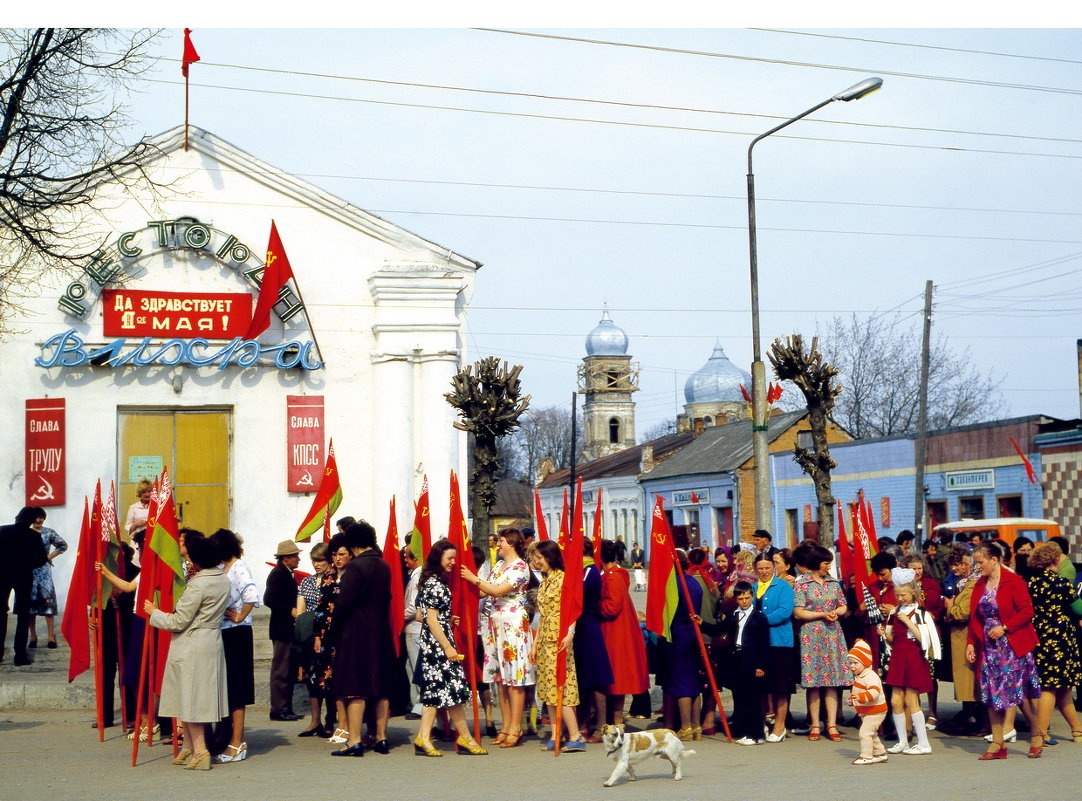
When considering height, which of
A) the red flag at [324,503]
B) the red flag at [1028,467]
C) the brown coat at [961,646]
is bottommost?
the brown coat at [961,646]

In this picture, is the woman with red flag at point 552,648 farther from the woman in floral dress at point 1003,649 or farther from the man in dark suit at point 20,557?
the man in dark suit at point 20,557

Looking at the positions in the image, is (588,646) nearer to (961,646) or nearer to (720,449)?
(961,646)

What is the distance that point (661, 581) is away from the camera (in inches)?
451

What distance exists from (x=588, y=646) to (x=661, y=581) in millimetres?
898

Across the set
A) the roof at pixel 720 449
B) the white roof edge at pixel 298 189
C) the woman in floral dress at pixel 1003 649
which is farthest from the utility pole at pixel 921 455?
the woman in floral dress at pixel 1003 649

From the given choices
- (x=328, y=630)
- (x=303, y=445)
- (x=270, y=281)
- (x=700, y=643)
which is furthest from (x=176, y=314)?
(x=700, y=643)

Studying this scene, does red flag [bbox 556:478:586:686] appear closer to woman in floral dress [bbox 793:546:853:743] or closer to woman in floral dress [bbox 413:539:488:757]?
woman in floral dress [bbox 413:539:488:757]

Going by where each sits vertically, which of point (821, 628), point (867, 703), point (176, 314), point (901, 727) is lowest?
point (901, 727)

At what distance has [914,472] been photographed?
3919 cm

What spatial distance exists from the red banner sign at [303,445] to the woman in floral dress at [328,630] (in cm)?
982

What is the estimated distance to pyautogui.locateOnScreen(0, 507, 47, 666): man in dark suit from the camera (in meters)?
14.2

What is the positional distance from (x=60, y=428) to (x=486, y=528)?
7301mm

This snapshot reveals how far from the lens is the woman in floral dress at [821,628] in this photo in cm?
1125

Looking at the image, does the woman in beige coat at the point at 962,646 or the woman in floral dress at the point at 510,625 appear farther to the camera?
the woman in beige coat at the point at 962,646
